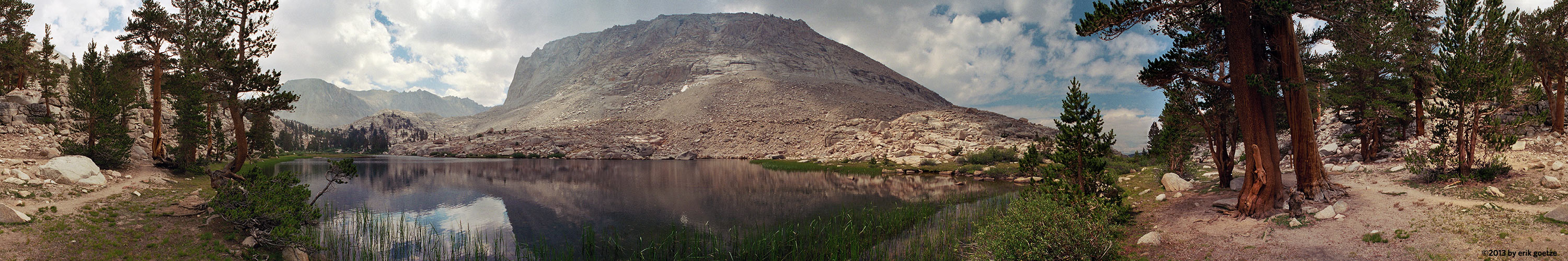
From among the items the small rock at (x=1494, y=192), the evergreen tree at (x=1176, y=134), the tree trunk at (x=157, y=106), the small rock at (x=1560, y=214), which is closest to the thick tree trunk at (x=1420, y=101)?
the evergreen tree at (x=1176, y=134)

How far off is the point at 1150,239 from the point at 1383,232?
3713mm

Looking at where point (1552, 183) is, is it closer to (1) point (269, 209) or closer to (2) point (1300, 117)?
(2) point (1300, 117)

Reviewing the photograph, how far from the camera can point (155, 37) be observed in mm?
26391

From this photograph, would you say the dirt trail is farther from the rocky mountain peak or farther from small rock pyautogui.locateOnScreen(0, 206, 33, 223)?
the rocky mountain peak

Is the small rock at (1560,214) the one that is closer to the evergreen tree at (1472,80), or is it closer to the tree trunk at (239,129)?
the evergreen tree at (1472,80)

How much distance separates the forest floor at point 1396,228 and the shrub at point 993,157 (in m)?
36.8

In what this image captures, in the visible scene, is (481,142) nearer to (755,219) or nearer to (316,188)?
(316,188)

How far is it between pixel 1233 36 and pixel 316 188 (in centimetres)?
4780

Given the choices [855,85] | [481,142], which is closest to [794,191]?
[481,142]

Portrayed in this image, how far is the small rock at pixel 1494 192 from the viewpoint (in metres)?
11.6

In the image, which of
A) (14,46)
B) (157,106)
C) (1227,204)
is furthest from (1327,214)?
(14,46)

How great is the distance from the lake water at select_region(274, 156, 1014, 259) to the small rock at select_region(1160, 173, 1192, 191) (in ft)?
30.4

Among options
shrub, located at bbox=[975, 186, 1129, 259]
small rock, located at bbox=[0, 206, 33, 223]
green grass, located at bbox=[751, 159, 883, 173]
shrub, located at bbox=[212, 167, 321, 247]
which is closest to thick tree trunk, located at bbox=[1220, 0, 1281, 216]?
shrub, located at bbox=[975, 186, 1129, 259]

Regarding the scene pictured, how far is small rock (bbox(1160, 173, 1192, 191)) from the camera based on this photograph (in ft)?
66.2
